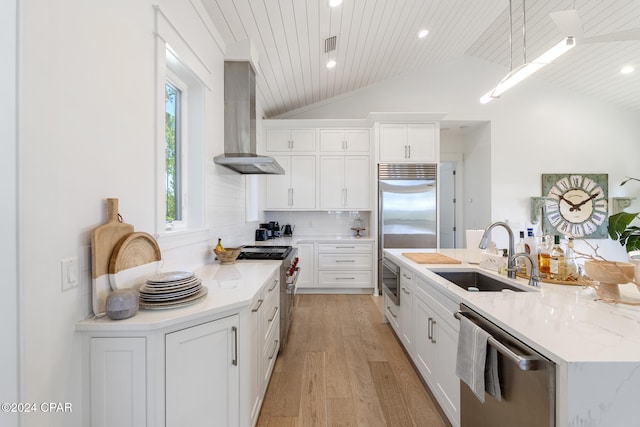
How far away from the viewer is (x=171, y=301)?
127 centimetres

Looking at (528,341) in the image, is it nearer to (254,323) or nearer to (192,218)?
(254,323)

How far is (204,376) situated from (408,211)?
3.70 m

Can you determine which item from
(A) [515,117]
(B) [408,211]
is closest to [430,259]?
(B) [408,211]

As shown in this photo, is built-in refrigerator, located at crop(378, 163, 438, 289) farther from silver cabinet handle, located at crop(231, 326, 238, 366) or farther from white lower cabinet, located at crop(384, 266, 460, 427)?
silver cabinet handle, located at crop(231, 326, 238, 366)

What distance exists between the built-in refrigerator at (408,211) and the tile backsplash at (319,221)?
0.67m

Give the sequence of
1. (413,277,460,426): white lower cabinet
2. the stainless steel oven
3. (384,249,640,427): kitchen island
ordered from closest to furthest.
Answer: (384,249,640,427): kitchen island
(413,277,460,426): white lower cabinet
the stainless steel oven

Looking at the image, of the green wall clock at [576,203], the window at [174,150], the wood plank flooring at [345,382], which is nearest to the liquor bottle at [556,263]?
the wood plank flooring at [345,382]

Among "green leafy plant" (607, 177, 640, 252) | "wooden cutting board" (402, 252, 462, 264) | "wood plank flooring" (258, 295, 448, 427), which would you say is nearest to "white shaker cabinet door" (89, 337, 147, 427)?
"wood plank flooring" (258, 295, 448, 427)

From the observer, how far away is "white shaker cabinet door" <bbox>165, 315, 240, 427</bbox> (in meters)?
1.15

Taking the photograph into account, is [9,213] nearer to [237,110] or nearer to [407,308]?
[237,110]

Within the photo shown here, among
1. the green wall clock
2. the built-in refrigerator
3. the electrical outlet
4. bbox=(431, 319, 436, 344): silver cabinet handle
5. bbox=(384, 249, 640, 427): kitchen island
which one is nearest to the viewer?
bbox=(384, 249, 640, 427): kitchen island

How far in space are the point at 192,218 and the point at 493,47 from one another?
5.39m

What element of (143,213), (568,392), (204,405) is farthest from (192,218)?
(568,392)

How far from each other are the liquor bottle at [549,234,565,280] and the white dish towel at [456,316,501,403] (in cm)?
80
